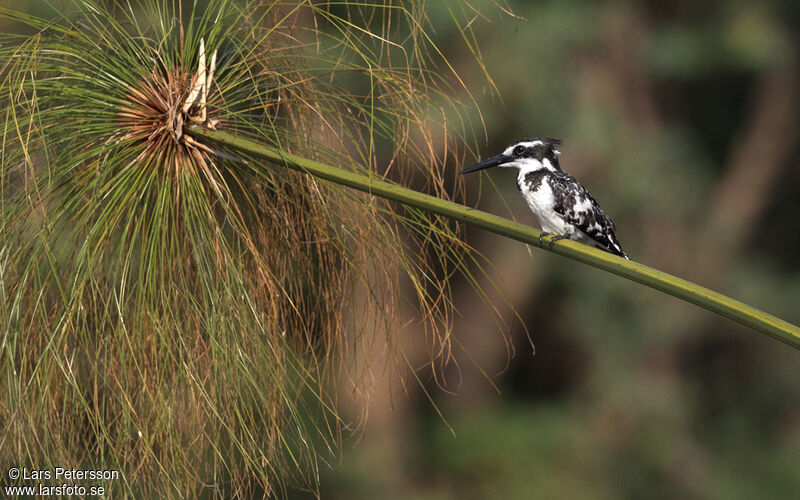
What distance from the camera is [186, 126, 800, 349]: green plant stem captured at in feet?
5.66

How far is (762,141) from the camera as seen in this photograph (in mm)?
9742

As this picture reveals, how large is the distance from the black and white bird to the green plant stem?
0.90m

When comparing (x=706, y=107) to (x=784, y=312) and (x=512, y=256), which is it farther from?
(x=512, y=256)

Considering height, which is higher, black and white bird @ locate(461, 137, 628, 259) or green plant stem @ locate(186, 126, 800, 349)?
black and white bird @ locate(461, 137, 628, 259)

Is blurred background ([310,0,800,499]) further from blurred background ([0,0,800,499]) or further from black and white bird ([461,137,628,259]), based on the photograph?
black and white bird ([461,137,628,259])

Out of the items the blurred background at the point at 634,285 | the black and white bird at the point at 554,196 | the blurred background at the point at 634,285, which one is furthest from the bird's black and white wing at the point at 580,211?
the blurred background at the point at 634,285

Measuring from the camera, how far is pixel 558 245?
2107mm

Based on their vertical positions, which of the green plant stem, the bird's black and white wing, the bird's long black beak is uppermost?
the bird's long black beak

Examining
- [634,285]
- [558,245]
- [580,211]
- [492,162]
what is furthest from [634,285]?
[558,245]

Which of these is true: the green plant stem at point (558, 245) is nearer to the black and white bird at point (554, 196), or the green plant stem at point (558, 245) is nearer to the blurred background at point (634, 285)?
the black and white bird at point (554, 196)

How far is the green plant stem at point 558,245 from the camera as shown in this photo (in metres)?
1.73

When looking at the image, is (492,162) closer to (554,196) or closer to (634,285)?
(554,196)

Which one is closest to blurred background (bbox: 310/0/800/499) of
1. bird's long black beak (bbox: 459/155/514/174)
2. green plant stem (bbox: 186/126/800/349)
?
bird's long black beak (bbox: 459/155/514/174)

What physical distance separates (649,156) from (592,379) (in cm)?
232
